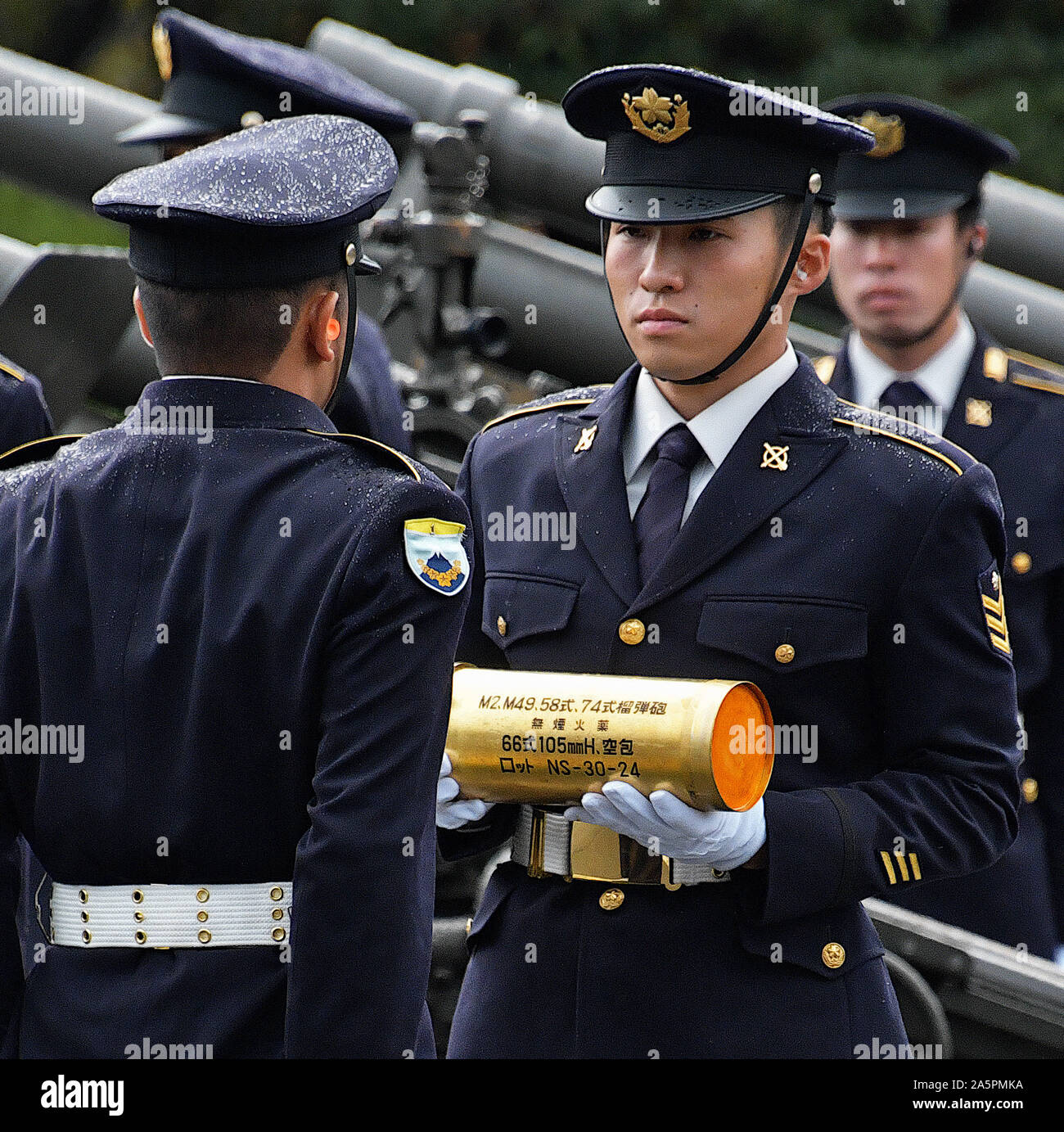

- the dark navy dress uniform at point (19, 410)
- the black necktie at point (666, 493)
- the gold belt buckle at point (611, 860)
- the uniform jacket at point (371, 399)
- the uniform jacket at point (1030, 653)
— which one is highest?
the black necktie at point (666, 493)

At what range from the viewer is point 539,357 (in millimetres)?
6188

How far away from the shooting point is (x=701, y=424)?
9.12 feet

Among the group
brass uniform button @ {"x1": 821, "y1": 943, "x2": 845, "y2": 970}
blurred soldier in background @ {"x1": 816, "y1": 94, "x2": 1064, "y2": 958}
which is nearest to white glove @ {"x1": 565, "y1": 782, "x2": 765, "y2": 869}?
brass uniform button @ {"x1": 821, "y1": 943, "x2": 845, "y2": 970}

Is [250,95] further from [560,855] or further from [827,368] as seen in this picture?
[560,855]

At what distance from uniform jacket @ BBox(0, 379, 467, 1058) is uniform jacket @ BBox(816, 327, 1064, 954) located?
2230mm

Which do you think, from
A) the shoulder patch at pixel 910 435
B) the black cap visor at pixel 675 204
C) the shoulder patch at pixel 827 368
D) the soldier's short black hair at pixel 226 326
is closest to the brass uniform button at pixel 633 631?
the shoulder patch at pixel 910 435

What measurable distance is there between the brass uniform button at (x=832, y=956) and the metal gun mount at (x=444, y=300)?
2581 mm

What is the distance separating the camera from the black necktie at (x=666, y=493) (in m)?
2.77

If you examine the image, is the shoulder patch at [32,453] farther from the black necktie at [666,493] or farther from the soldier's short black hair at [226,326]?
the black necktie at [666,493]

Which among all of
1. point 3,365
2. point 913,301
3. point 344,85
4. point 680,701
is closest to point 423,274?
point 344,85

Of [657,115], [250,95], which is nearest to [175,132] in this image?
[250,95]

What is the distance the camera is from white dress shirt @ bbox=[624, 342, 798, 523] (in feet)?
9.12

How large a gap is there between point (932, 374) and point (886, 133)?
0.57 metres
